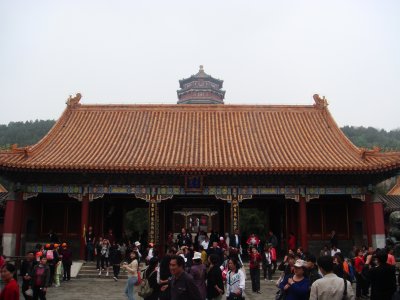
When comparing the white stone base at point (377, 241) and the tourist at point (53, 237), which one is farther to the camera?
the tourist at point (53, 237)

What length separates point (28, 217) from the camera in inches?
768

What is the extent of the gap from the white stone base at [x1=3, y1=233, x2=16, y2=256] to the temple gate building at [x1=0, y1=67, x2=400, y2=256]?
0.04 meters

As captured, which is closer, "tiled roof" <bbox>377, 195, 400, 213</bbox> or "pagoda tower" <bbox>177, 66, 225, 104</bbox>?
"tiled roof" <bbox>377, 195, 400, 213</bbox>

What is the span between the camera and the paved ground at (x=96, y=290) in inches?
470

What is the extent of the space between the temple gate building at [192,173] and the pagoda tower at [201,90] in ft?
124

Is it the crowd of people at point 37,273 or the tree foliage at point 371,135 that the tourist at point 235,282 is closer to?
the crowd of people at point 37,273

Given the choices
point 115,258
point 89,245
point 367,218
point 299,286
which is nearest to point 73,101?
point 89,245

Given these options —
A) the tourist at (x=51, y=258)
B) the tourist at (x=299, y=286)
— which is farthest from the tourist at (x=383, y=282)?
the tourist at (x=51, y=258)

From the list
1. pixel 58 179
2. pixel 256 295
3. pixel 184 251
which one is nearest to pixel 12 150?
pixel 58 179

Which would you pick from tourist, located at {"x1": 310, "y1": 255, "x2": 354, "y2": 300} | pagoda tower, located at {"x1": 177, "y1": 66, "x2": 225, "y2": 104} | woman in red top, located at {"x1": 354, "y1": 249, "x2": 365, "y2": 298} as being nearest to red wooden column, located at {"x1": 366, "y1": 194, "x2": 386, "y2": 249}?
woman in red top, located at {"x1": 354, "y1": 249, "x2": 365, "y2": 298}

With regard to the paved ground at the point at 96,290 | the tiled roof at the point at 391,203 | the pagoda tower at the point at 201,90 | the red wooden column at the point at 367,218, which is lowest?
the paved ground at the point at 96,290

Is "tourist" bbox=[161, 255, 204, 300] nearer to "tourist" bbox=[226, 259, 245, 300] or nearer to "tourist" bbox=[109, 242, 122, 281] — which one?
"tourist" bbox=[226, 259, 245, 300]

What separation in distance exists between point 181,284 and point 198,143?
15.4 m

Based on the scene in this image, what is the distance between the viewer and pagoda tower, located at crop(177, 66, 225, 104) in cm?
6088
